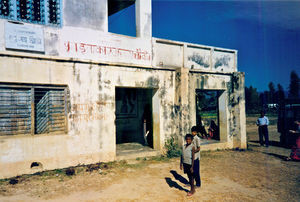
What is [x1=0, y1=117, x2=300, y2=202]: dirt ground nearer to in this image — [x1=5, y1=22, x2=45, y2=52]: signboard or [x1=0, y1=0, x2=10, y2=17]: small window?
[x1=5, y1=22, x2=45, y2=52]: signboard

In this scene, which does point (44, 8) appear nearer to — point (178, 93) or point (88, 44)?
point (88, 44)

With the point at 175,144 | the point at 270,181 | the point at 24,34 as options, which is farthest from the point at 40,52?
the point at 270,181

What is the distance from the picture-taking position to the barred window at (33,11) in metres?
5.97

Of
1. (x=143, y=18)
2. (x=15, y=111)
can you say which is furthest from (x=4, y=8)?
(x=143, y=18)

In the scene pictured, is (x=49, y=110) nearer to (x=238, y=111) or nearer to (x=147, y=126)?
(x=147, y=126)

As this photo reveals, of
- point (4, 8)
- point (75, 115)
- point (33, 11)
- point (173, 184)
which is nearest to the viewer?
point (173, 184)

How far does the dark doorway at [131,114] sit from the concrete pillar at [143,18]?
286cm

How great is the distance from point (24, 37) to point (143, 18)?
4244 mm

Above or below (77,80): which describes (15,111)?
below

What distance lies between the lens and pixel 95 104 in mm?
7219

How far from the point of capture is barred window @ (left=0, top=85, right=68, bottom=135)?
5953 millimetres

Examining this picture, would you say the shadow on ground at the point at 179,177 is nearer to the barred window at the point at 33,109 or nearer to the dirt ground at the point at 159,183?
the dirt ground at the point at 159,183

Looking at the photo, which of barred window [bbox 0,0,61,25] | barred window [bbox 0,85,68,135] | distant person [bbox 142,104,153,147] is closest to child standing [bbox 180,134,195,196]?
barred window [bbox 0,85,68,135]

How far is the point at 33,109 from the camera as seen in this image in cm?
624
